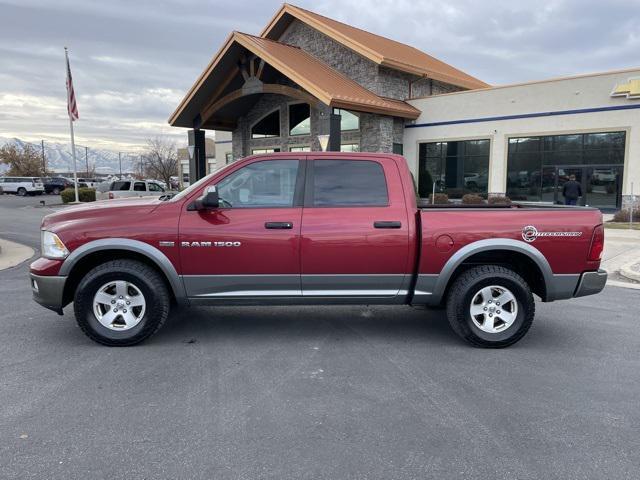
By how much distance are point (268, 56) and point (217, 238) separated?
17.5m

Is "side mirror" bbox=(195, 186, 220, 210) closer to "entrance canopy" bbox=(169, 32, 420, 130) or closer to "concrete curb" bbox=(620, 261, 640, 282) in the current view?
"concrete curb" bbox=(620, 261, 640, 282)

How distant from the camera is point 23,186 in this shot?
44.0 metres

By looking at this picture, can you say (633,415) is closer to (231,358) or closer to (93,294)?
(231,358)

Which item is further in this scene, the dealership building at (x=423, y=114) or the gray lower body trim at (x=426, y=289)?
the dealership building at (x=423, y=114)

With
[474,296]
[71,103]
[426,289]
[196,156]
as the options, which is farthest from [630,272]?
[71,103]

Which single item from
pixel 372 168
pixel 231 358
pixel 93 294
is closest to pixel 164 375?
pixel 231 358

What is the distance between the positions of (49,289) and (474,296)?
4090mm

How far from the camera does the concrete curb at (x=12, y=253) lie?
954 cm

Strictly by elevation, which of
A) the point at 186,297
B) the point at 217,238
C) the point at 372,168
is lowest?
the point at 186,297

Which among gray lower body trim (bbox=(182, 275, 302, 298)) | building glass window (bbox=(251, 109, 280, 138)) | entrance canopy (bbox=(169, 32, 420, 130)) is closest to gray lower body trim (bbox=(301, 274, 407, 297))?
gray lower body trim (bbox=(182, 275, 302, 298))

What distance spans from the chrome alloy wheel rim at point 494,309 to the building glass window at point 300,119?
2190cm

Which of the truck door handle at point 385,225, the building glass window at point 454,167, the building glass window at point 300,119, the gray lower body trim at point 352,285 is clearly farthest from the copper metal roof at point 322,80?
the gray lower body trim at point 352,285

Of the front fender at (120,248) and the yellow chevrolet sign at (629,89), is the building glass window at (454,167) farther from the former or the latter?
the front fender at (120,248)

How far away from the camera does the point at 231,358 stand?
4.61 metres
